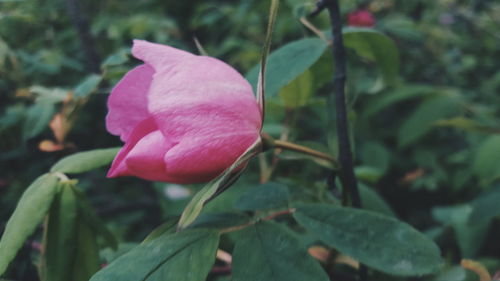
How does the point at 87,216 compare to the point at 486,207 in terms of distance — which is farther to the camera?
the point at 486,207

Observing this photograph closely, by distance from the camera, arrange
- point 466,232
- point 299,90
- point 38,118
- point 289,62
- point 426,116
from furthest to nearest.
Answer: point 426,116 → point 466,232 → point 38,118 → point 299,90 → point 289,62

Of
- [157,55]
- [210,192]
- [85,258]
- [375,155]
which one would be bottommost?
[375,155]

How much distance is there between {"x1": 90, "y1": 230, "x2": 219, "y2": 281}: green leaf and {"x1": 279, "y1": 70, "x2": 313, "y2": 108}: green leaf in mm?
369

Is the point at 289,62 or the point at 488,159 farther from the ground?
the point at 289,62

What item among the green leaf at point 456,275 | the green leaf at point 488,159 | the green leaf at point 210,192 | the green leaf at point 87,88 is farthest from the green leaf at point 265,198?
the green leaf at point 488,159

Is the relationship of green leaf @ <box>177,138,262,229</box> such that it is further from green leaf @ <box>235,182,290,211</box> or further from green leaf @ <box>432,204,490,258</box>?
green leaf @ <box>432,204,490,258</box>

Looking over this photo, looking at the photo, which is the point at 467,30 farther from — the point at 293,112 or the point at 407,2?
the point at 293,112

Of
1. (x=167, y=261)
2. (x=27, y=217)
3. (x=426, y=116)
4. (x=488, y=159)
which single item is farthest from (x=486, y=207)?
(x=426, y=116)

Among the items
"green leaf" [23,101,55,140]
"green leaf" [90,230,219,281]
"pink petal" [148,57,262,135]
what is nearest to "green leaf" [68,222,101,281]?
"green leaf" [90,230,219,281]

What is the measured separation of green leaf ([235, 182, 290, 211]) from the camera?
23.8 inches

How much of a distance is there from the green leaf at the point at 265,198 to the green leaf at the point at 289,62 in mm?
135

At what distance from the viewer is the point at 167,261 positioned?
0.45 m

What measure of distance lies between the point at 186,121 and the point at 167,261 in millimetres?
141

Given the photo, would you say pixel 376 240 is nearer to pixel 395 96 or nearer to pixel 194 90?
pixel 194 90
